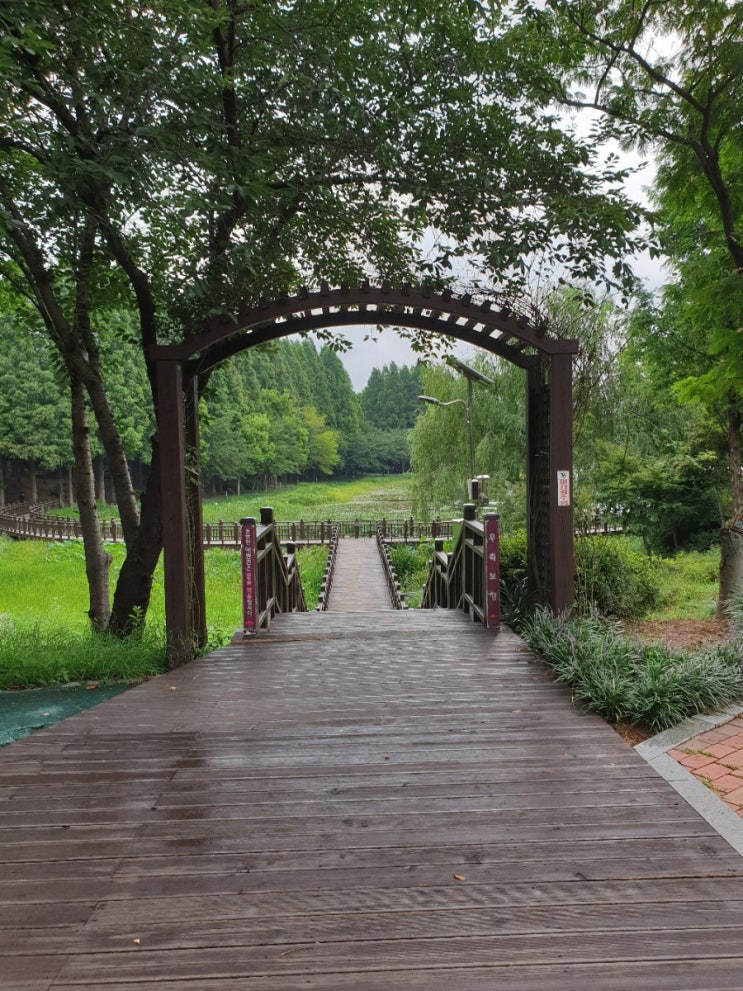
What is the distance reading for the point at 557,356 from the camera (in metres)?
5.38

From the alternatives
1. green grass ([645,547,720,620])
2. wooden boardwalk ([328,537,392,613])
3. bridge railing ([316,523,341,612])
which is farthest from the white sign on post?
bridge railing ([316,523,341,612])

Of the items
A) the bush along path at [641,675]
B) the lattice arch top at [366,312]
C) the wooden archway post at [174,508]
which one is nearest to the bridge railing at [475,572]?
the bush along path at [641,675]

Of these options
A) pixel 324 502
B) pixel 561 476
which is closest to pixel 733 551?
pixel 561 476

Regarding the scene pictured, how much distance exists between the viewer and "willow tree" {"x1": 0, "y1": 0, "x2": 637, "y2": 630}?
17.1 ft

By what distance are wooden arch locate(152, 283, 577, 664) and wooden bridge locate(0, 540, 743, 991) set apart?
1480 millimetres

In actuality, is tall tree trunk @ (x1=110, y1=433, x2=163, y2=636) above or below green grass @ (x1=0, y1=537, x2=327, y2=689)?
above

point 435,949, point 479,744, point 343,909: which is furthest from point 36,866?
point 479,744

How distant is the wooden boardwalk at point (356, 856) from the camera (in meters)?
1.88

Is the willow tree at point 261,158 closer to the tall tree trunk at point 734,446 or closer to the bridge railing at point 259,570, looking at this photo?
the bridge railing at point 259,570

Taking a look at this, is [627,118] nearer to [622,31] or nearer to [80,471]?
[622,31]

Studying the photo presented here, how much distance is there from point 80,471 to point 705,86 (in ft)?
24.9

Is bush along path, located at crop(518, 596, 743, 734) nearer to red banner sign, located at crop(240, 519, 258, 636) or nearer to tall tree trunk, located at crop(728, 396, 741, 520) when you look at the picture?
red banner sign, located at crop(240, 519, 258, 636)

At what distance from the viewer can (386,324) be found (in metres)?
6.00

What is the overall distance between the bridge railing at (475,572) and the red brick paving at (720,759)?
2473 mm
